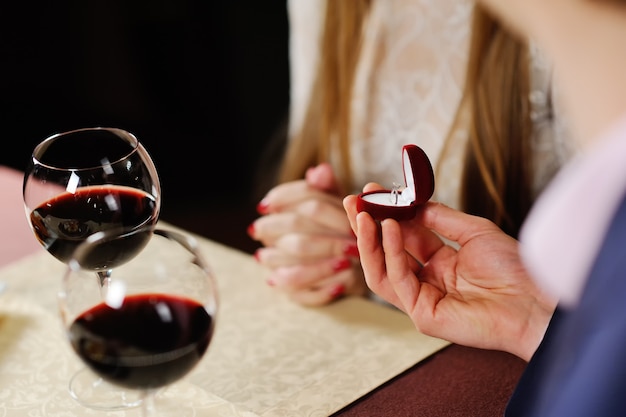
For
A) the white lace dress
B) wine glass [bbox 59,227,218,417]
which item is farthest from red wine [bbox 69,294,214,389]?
the white lace dress

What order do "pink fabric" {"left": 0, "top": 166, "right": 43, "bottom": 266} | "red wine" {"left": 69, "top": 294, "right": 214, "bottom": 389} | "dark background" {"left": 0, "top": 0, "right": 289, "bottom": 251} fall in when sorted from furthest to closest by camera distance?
1. "dark background" {"left": 0, "top": 0, "right": 289, "bottom": 251}
2. "pink fabric" {"left": 0, "top": 166, "right": 43, "bottom": 266}
3. "red wine" {"left": 69, "top": 294, "right": 214, "bottom": 389}

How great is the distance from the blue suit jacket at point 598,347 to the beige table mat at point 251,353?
0.89ft

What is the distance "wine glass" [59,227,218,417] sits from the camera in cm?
65

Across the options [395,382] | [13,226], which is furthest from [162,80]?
[395,382]

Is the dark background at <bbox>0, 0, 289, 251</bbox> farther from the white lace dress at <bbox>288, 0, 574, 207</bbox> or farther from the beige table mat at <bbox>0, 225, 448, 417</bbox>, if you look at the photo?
the beige table mat at <bbox>0, 225, 448, 417</bbox>

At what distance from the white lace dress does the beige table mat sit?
497 mm

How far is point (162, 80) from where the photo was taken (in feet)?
10.7

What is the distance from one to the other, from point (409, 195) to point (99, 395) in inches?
15.3

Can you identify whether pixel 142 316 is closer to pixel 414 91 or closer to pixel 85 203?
pixel 85 203

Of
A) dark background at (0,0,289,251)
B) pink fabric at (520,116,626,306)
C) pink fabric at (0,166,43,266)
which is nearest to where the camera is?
pink fabric at (520,116,626,306)

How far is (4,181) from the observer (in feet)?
4.29

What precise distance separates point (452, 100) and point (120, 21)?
2.11m

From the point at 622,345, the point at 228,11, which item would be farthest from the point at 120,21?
the point at 622,345

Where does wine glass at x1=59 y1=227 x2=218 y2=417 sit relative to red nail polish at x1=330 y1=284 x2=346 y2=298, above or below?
above
